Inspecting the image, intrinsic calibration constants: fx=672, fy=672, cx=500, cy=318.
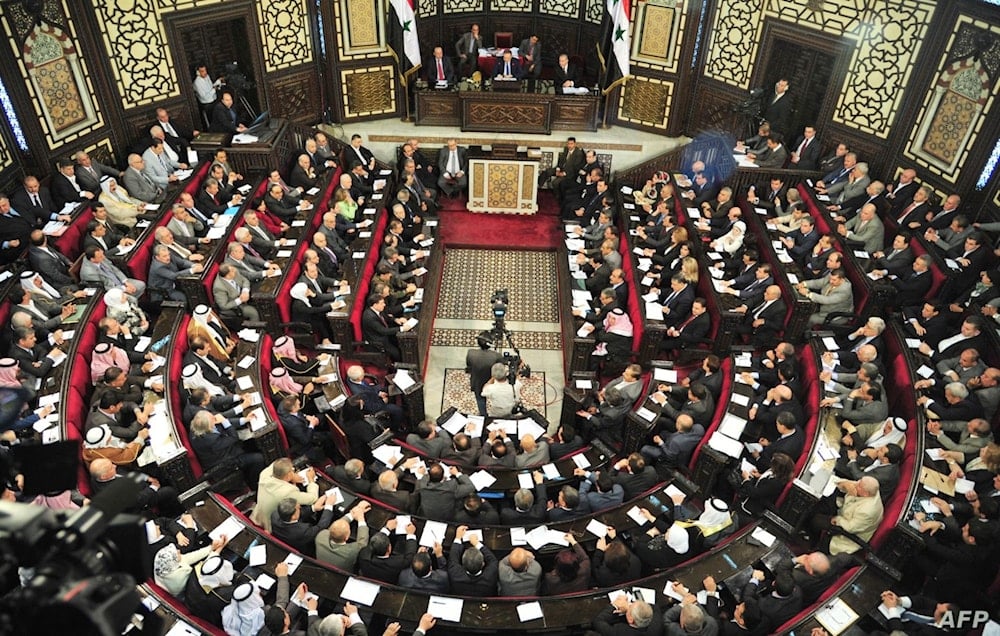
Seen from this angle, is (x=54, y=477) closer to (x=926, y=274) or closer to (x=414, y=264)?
(x=414, y=264)

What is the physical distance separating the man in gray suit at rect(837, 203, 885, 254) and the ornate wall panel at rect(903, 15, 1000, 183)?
1627 mm

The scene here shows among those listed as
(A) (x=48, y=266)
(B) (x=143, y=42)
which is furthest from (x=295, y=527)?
(B) (x=143, y=42)

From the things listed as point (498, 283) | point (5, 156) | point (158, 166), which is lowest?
point (498, 283)

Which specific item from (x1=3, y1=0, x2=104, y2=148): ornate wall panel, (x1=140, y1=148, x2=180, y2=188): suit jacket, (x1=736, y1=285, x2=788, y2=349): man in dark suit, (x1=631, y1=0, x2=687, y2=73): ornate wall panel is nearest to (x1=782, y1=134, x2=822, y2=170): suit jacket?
(x1=631, y1=0, x2=687, y2=73): ornate wall panel

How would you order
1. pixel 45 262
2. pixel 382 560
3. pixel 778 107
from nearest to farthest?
pixel 382 560
pixel 45 262
pixel 778 107

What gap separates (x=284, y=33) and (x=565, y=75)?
6.37 metres

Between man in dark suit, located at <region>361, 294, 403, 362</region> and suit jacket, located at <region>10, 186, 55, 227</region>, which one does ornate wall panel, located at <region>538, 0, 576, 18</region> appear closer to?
man in dark suit, located at <region>361, 294, 403, 362</region>

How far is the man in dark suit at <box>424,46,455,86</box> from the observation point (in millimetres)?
15594

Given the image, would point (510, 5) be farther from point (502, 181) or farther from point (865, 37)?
point (865, 37)

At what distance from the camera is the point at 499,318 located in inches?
346

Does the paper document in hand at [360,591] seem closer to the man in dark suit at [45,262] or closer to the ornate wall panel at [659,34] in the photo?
the man in dark suit at [45,262]

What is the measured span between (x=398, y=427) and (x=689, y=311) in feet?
15.5

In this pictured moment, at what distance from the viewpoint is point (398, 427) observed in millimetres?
9055

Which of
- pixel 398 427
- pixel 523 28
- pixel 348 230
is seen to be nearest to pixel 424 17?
pixel 523 28
